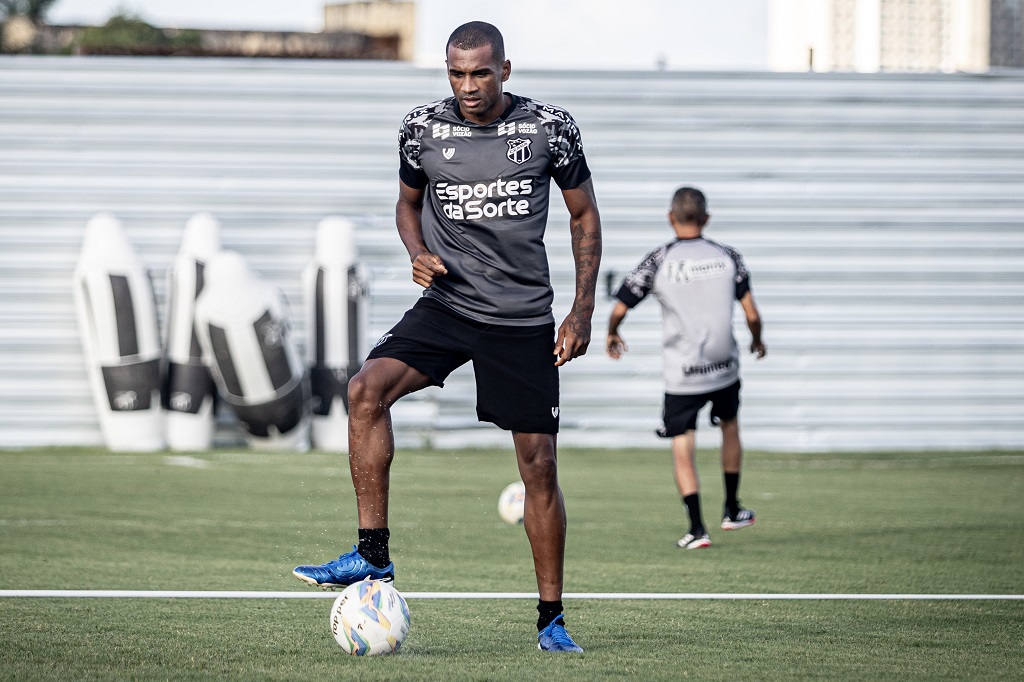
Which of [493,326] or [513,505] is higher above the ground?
[493,326]

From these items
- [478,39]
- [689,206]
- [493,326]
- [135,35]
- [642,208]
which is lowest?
[493,326]

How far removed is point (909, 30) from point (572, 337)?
33103 millimetres

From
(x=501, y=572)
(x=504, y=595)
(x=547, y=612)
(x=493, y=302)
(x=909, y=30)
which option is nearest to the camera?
(x=547, y=612)

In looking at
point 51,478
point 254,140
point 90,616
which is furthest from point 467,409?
point 90,616

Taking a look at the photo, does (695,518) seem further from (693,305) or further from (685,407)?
(693,305)

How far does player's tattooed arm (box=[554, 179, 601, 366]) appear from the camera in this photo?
444 cm

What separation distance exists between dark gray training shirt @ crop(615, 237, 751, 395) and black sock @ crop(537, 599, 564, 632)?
3.40 m

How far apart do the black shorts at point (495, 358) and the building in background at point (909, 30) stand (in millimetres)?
31116

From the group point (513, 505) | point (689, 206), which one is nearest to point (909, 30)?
point (689, 206)

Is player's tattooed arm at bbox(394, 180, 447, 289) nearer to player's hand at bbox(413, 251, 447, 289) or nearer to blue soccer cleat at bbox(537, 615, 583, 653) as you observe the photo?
player's hand at bbox(413, 251, 447, 289)

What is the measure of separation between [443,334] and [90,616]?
1.56 m

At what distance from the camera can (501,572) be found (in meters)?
6.06

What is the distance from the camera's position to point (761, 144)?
14.9m

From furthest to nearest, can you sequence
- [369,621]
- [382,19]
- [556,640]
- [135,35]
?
[135,35] → [382,19] → [556,640] → [369,621]
